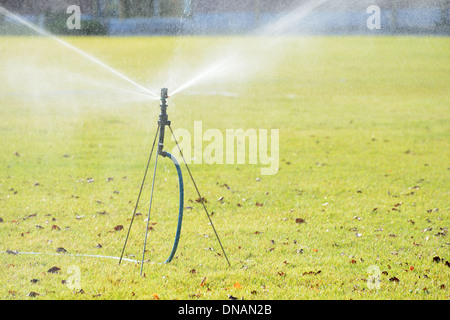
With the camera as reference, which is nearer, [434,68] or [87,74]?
[87,74]

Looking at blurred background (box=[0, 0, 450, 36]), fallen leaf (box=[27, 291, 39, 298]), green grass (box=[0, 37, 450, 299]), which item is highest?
blurred background (box=[0, 0, 450, 36])

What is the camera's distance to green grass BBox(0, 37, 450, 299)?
14.6 feet

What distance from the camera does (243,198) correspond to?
270 inches

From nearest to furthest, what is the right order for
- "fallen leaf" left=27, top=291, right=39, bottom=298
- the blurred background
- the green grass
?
"fallen leaf" left=27, top=291, right=39, bottom=298 → the green grass → the blurred background

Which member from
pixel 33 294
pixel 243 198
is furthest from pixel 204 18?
pixel 33 294

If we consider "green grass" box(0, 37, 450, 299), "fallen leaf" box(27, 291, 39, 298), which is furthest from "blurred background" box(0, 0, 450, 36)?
"fallen leaf" box(27, 291, 39, 298)

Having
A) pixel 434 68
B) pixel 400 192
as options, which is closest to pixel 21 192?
pixel 400 192

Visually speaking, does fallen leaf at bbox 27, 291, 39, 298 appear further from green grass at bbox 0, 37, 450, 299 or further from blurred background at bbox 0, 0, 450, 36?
blurred background at bbox 0, 0, 450, 36

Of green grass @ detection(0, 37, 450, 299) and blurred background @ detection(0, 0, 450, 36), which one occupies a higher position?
blurred background @ detection(0, 0, 450, 36)

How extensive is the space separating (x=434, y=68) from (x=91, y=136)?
1599 cm

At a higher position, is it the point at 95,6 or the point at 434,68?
the point at 95,6
